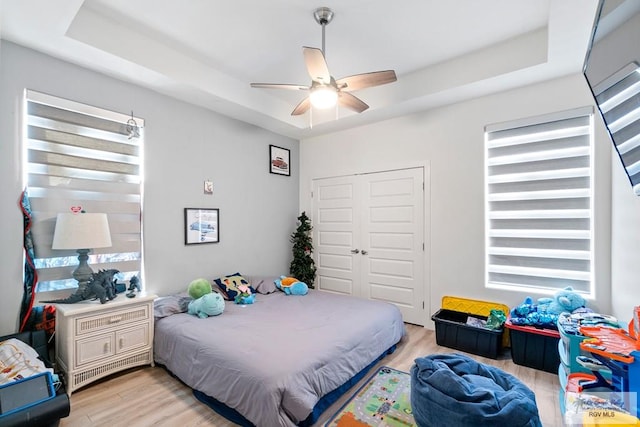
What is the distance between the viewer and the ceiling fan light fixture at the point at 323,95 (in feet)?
7.66

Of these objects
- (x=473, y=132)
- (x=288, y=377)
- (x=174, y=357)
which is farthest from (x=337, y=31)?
(x=174, y=357)

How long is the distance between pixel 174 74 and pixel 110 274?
1957mm

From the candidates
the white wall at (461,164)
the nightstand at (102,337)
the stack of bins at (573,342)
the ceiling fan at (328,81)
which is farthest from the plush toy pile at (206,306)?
the stack of bins at (573,342)

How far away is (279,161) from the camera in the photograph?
4621 mm

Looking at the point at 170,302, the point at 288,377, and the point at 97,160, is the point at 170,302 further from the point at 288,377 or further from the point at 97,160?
the point at 288,377

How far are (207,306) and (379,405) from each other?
5.51 feet

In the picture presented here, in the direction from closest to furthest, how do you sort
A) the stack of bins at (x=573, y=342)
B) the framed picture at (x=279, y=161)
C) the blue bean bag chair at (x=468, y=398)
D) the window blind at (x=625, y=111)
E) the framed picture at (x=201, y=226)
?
the window blind at (x=625, y=111), the blue bean bag chair at (x=468, y=398), the stack of bins at (x=573, y=342), the framed picture at (x=201, y=226), the framed picture at (x=279, y=161)

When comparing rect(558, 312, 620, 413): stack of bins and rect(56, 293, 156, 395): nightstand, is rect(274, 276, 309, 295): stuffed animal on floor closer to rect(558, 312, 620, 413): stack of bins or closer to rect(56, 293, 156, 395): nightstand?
rect(56, 293, 156, 395): nightstand

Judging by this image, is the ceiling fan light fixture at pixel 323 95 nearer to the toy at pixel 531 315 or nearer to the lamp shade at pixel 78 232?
the lamp shade at pixel 78 232

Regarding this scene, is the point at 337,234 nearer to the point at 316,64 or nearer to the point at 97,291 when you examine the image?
the point at 316,64

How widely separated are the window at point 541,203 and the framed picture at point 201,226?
320 centimetres

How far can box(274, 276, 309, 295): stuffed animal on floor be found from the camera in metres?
3.61

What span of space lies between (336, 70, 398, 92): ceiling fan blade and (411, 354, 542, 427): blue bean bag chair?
2.06 m

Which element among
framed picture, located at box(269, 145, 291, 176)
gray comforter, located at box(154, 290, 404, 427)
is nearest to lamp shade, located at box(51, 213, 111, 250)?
gray comforter, located at box(154, 290, 404, 427)
